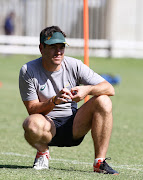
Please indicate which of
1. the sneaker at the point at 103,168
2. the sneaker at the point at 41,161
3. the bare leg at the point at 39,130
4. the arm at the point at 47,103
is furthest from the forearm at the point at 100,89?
the sneaker at the point at 41,161

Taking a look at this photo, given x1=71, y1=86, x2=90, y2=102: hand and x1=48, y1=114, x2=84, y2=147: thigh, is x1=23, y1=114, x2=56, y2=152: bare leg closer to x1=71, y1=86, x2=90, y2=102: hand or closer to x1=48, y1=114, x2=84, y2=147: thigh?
x1=48, y1=114, x2=84, y2=147: thigh

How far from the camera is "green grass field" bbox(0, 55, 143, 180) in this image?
5.28 metres

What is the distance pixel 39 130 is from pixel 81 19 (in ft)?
69.4

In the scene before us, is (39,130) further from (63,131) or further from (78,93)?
(78,93)

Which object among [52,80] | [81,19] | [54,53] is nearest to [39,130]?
[52,80]

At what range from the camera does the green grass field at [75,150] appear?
208 inches

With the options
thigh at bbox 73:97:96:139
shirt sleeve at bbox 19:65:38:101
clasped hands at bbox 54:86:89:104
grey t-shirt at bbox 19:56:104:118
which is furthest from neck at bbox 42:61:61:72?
thigh at bbox 73:97:96:139

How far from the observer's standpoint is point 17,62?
73.2ft

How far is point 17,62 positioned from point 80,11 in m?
5.61

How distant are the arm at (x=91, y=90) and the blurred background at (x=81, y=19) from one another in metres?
19.9

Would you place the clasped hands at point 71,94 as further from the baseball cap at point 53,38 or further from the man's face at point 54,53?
the baseball cap at point 53,38

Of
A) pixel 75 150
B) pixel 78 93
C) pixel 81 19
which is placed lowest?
pixel 75 150

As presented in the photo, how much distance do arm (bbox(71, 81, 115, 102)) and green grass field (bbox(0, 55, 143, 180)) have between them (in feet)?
2.65

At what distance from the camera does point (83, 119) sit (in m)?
5.66
